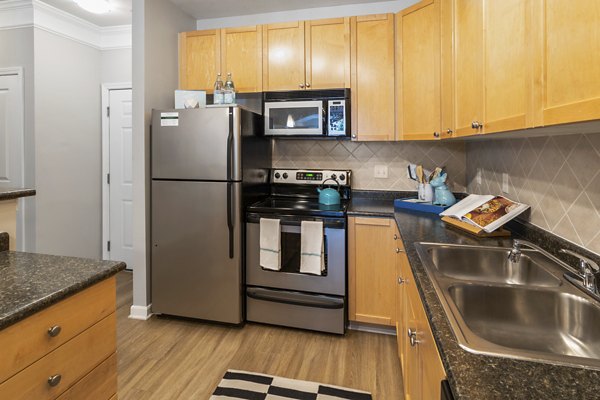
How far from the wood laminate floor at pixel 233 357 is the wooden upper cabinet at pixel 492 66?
57.6 inches

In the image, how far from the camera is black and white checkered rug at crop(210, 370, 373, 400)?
1.80 meters

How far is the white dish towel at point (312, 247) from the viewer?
2.35 m

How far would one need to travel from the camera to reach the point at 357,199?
9.48 feet

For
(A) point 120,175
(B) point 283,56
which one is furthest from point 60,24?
(B) point 283,56

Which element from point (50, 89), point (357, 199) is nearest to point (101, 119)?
point (50, 89)

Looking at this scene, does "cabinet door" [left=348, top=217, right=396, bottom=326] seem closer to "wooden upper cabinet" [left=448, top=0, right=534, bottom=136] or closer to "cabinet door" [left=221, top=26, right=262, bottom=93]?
"wooden upper cabinet" [left=448, top=0, right=534, bottom=136]

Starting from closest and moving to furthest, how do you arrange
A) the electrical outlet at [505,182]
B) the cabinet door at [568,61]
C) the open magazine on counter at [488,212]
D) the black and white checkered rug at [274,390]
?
the cabinet door at [568,61]
the open magazine on counter at [488,212]
the black and white checkered rug at [274,390]
the electrical outlet at [505,182]

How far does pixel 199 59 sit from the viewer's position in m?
2.88

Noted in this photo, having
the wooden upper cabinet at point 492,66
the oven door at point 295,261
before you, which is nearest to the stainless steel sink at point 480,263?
the wooden upper cabinet at point 492,66

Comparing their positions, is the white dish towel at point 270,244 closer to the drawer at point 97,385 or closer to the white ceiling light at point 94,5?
the drawer at point 97,385

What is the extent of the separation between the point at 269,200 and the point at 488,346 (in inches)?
88.7

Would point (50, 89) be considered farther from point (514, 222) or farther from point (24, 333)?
point (514, 222)

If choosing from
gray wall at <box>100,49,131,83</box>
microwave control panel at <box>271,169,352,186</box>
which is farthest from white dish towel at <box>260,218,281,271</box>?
gray wall at <box>100,49,131,83</box>

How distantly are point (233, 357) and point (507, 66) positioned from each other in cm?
211
